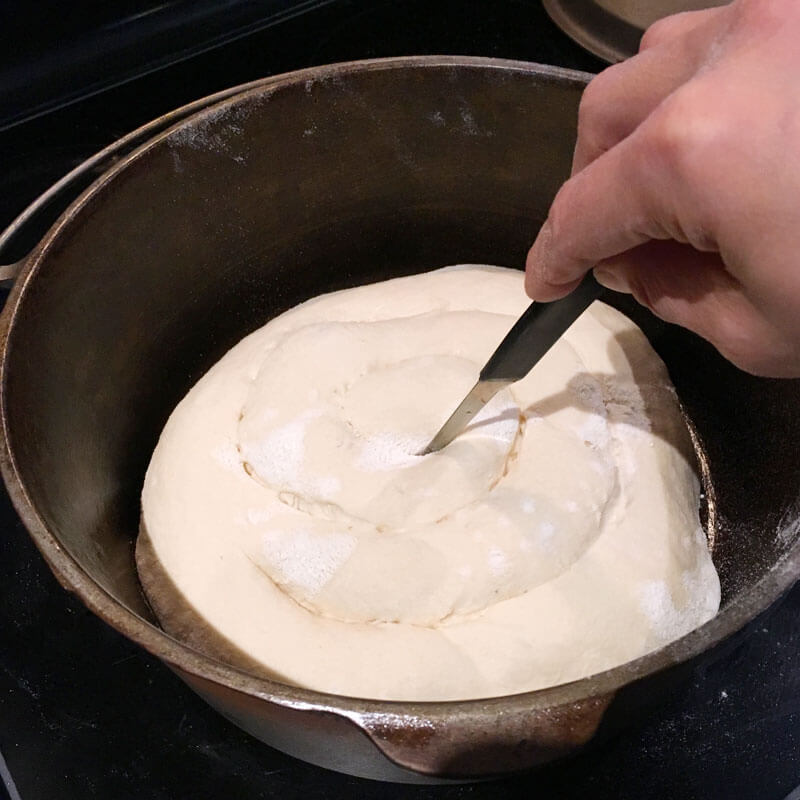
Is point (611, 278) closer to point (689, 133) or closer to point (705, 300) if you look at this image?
point (705, 300)

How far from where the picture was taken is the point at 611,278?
2.07ft

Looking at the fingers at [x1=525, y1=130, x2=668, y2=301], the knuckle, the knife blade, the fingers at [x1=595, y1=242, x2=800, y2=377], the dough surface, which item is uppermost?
the knuckle

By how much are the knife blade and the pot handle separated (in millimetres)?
485

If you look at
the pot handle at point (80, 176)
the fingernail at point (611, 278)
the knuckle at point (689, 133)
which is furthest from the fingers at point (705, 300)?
the pot handle at point (80, 176)

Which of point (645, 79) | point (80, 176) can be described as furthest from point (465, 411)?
point (80, 176)

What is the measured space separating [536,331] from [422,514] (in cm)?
24

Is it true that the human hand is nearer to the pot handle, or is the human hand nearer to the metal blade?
the metal blade

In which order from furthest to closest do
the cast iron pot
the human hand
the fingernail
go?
the cast iron pot, the fingernail, the human hand

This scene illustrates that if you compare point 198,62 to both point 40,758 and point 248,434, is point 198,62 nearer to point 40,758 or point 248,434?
point 248,434

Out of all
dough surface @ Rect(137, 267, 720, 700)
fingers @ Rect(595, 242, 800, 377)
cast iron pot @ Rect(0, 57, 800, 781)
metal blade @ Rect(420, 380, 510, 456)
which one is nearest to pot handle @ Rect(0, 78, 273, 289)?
cast iron pot @ Rect(0, 57, 800, 781)

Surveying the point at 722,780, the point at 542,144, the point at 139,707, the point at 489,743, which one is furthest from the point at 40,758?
the point at 542,144

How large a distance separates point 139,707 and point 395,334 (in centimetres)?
53

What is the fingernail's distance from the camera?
0.63 metres

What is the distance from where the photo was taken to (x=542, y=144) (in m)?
1.01
